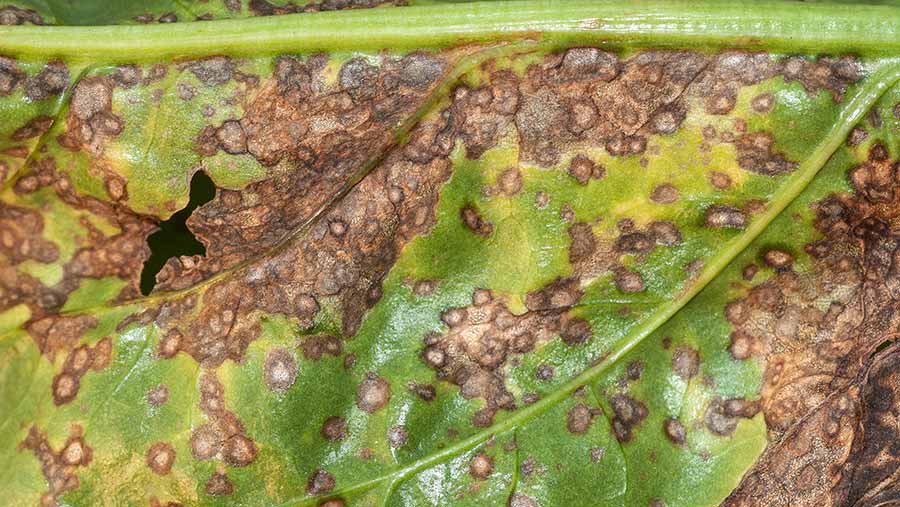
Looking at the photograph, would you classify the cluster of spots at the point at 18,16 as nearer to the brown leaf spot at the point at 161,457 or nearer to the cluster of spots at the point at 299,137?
the cluster of spots at the point at 299,137

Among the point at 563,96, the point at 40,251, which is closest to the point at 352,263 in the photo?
the point at 563,96

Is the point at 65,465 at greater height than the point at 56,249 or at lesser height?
lesser

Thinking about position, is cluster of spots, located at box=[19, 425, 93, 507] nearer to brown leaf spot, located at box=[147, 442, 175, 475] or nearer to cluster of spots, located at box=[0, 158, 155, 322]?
brown leaf spot, located at box=[147, 442, 175, 475]

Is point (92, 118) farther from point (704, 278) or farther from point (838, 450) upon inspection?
point (838, 450)

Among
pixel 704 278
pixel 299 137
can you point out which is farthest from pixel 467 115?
pixel 704 278

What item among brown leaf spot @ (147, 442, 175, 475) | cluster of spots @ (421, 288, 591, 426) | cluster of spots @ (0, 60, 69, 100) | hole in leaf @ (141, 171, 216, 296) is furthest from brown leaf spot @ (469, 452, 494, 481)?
cluster of spots @ (0, 60, 69, 100)

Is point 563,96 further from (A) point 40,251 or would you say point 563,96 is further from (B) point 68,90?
(A) point 40,251
